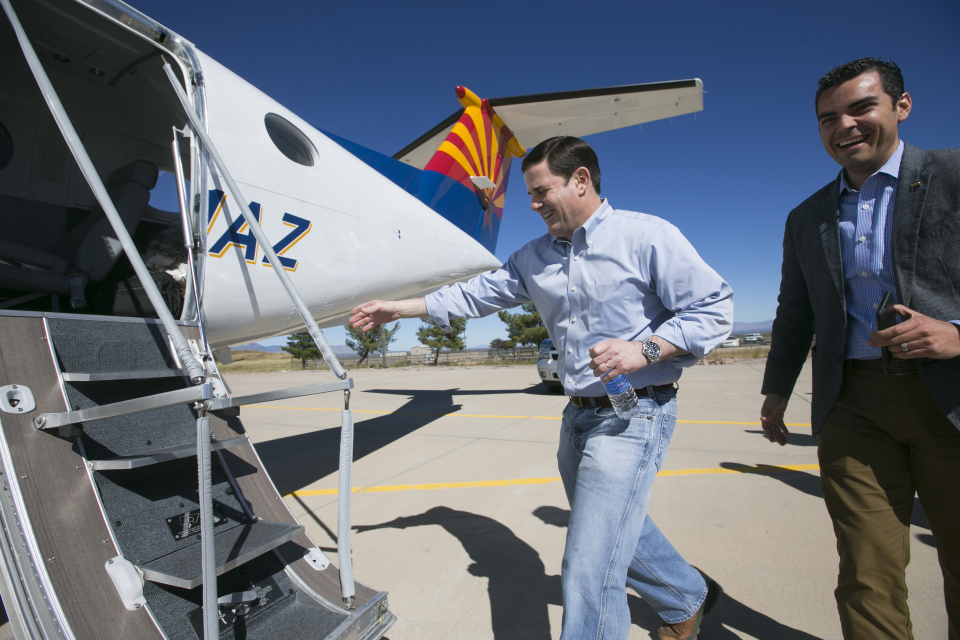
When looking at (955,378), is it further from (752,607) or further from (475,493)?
(475,493)

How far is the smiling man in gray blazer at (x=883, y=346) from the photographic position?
4.62ft

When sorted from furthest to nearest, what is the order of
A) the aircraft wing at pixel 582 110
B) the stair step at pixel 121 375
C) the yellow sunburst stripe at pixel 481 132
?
the yellow sunburst stripe at pixel 481 132
the aircraft wing at pixel 582 110
the stair step at pixel 121 375

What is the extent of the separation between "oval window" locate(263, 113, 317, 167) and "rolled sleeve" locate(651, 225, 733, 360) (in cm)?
312

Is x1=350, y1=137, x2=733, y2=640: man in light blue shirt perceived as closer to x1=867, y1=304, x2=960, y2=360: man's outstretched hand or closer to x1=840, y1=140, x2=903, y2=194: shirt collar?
x1=867, y1=304, x2=960, y2=360: man's outstretched hand

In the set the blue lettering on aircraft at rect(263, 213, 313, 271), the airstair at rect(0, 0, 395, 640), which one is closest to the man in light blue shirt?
the airstair at rect(0, 0, 395, 640)

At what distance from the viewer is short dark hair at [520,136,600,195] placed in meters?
1.75

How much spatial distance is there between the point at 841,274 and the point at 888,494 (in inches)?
29.7

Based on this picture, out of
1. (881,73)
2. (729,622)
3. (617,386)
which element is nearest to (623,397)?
(617,386)

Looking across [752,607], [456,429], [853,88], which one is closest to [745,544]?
[752,607]

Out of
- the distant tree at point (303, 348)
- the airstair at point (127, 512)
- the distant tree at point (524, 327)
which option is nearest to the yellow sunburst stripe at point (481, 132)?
the airstair at point (127, 512)

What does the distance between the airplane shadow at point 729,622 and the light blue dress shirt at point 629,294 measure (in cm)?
128

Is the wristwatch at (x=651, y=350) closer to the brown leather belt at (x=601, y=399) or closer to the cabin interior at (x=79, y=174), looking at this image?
the brown leather belt at (x=601, y=399)

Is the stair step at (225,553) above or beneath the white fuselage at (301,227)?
beneath

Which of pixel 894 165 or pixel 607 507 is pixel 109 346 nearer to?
pixel 607 507
